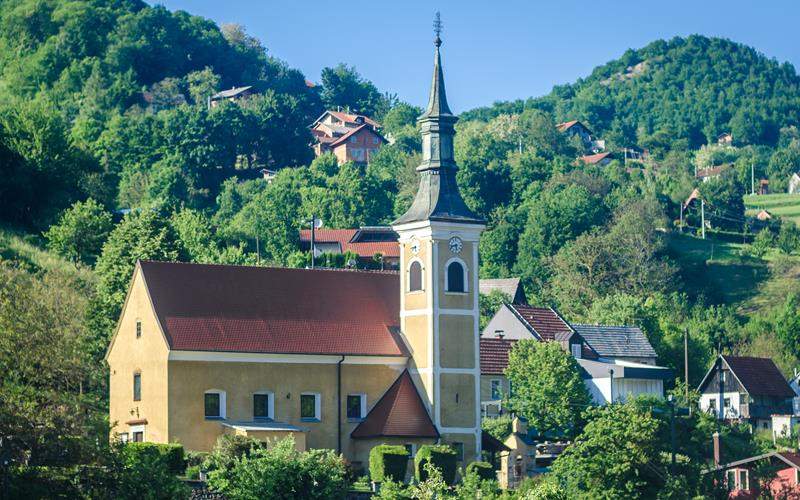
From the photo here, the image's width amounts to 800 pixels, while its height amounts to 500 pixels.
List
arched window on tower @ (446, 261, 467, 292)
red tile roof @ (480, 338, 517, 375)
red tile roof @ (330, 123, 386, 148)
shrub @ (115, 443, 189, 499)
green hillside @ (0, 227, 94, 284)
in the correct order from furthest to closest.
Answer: red tile roof @ (330, 123, 386, 148)
green hillside @ (0, 227, 94, 284)
red tile roof @ (480, 338, 517, 375)
arched window on tower @ (446, 261, 467, 292)
shrub @ (115, 443, 189, 499)

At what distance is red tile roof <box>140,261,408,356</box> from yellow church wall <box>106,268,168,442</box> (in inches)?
33.6

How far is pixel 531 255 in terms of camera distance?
122438mm

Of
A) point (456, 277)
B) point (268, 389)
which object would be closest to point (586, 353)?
point (456, 277)

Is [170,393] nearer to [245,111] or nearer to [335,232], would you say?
[335,232]

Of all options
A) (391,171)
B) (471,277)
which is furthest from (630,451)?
(391,171)

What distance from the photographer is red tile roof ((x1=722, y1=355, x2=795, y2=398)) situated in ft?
313

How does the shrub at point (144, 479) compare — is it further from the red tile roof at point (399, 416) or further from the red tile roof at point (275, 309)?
the red tile roof at point (399, 416)

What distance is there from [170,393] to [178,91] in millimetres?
126100

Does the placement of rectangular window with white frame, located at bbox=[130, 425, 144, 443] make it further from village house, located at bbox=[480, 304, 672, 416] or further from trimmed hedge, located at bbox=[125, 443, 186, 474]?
village house, located at bbox=[480, 304, 672, 416]

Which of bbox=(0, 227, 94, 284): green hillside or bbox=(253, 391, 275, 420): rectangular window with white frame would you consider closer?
bbox=(253, 391, 275, 420): rectangular window with white frame

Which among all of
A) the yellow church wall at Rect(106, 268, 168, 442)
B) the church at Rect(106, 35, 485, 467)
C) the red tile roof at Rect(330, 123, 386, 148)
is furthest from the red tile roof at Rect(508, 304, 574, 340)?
the red tile roof at Rect(330, 123, 386, 148)

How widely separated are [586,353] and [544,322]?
2.89 metres

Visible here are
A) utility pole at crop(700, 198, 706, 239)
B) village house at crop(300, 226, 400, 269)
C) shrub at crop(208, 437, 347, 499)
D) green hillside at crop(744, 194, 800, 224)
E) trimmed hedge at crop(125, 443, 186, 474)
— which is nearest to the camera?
shrub at crop(208, 437, 347, 499)

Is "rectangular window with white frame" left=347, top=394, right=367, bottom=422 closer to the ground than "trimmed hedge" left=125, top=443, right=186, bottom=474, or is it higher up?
higher up
